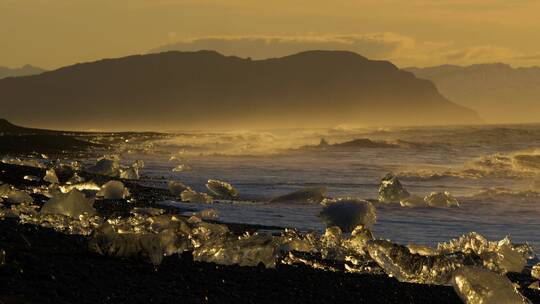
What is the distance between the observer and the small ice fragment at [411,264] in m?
7.49

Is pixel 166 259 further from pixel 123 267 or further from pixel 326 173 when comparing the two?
pixel 326 173

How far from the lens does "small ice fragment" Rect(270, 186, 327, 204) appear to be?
619 inches

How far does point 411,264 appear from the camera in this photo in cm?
759

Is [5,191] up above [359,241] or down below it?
above

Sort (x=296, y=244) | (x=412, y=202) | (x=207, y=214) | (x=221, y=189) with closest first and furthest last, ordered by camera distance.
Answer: (x=296, y=244) < (x=207, y=214) < (x=412, y=202) < (x=221, y=189)

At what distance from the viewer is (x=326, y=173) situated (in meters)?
27.2

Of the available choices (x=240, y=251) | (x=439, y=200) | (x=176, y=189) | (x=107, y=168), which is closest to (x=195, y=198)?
(x=176, y=189)

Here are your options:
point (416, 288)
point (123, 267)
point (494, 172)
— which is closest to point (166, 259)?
point (123, 267)

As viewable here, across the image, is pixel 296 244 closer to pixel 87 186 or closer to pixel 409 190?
pixel 87 186

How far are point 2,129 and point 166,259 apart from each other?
157 feet

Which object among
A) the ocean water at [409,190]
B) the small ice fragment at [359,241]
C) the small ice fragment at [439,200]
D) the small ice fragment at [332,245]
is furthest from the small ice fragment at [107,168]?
the small ice fragment at [359,241]

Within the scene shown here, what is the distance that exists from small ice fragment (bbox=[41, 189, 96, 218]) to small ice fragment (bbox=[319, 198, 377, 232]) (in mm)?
3510

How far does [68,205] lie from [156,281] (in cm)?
362

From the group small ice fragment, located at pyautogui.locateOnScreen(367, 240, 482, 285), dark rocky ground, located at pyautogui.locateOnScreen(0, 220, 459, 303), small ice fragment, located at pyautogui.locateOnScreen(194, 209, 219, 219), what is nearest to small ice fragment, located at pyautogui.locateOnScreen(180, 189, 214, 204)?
small ice fragment, located at pyautogui.locateOnScreen(194, 209, 219, 219)
